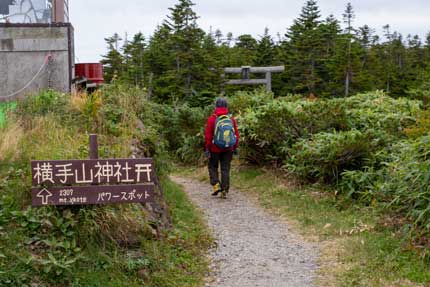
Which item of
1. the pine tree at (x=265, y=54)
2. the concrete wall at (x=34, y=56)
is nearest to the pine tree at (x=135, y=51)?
the pine tree at (x=265, y=54)

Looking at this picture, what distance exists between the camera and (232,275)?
5.97m

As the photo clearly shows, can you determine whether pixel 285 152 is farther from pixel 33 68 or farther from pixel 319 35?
pixel 319 35

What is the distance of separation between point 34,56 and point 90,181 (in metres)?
6.38

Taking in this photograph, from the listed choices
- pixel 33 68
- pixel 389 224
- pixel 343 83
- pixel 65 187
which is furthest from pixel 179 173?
pixel 343 83

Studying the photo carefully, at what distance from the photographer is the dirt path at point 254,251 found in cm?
587

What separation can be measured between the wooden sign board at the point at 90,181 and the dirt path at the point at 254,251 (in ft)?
4.21

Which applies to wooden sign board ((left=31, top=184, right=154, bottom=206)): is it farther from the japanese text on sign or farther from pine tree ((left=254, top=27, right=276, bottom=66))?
pine tree ((left=254, top=27, right=276, bottom=66))

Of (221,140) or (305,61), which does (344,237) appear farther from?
(305,61)

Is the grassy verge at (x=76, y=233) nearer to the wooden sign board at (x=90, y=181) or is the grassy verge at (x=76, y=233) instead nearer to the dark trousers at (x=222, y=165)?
the wooden sign board at (x=90, y=181)

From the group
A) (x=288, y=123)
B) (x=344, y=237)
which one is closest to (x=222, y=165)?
(x=288, y=123)

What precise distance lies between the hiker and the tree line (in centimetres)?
A: 837

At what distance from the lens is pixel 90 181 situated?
5266 mm

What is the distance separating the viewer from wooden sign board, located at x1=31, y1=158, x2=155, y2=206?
17.1ft

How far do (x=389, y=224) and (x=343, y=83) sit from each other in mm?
25290
